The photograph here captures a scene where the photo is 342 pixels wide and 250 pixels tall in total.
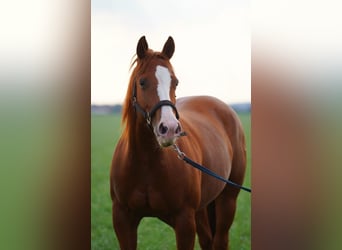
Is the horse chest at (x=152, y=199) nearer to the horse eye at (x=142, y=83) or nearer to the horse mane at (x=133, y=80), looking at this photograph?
the horse mane at (x=133, y=80)

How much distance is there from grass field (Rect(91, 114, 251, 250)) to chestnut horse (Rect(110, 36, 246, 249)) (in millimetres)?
→ 126

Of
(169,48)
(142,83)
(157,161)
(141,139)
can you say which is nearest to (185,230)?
(157,161)

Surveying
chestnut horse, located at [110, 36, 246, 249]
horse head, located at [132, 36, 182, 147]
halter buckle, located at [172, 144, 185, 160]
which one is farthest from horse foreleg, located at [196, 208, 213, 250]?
horse head, located at [132, 36, 182, 147]

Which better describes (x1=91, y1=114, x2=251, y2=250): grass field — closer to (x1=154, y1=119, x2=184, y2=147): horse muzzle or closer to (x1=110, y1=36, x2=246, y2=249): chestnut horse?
(x1=110, y1=36, x2=246, y2=249): chestnut horse

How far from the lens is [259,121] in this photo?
250 centimetres

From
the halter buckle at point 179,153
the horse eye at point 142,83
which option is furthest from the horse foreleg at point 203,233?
the horse eye at point 142,83

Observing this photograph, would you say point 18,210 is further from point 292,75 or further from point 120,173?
point 292,75

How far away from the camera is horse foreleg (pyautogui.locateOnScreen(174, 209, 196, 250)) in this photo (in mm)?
2057

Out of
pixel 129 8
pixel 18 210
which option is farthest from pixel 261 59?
pixel 18 210

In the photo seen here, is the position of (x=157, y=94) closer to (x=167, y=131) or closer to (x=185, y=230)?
(x=167, y=131)

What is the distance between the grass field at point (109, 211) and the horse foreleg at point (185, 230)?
27 centimetres

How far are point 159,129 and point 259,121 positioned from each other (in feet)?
2.53

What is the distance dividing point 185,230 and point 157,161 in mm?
328

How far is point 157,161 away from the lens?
2080 millimetres
